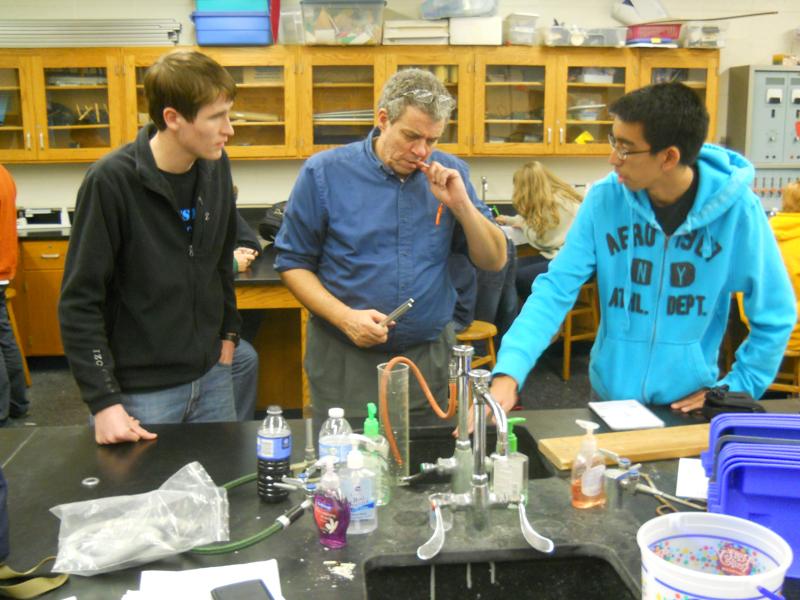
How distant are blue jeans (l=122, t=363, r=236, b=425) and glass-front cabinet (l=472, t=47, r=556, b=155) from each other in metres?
3.68

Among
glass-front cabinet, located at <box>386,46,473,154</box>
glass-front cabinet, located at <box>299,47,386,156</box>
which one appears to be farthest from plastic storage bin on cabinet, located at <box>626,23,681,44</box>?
glass-front cabinet, located at <box>299,47,386,156</box>

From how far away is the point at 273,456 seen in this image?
150 cm

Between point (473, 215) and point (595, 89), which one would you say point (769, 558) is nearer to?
point (473, 215)

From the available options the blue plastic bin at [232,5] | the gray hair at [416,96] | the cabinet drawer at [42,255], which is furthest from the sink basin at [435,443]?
the blue plastic bin at [232,5]

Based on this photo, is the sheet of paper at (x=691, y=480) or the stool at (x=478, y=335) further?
the stool at (x=478, y=335)

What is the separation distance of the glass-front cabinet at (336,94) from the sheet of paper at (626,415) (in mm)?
3641

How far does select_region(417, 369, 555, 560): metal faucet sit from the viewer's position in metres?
1.33

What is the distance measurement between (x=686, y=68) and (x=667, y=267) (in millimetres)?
4057

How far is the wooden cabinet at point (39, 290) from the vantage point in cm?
489

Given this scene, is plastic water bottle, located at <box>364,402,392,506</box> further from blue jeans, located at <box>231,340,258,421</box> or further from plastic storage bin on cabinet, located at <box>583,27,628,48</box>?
plastic storage bin on cabinet, located at <box>583,27,628,48</box>

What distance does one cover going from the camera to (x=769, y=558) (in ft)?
3.71

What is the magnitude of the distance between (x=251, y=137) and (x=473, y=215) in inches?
139

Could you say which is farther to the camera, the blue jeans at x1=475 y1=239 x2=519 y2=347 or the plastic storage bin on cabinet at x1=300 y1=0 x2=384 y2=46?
the plastic storage bin on cabinet at x1=300 y1=0 x2=384 y2=46

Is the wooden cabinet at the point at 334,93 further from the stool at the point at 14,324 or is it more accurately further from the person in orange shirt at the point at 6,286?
the person in orange shirt at the point at 6,286
